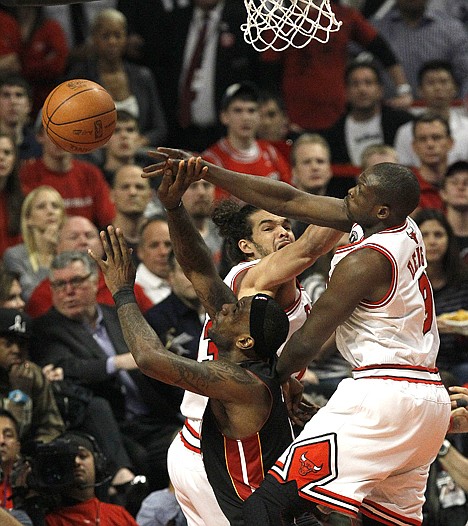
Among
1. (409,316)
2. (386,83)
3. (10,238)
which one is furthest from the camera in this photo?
(386,83)

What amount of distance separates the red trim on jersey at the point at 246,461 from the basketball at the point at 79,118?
1.65 meters

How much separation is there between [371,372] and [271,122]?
678cm

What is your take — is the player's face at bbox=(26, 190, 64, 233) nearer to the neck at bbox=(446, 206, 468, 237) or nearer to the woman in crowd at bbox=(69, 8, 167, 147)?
the woman in crowd at bbox=(69, 8, 167, 147)

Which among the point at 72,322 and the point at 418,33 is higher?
the point at 418,33

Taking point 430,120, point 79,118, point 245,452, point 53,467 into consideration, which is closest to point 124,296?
point 245,452

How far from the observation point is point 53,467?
6.75 metres

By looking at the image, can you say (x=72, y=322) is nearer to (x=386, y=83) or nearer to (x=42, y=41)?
(x=42, y=41)

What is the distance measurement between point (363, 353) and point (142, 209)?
4.98 m

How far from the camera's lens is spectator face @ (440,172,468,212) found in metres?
10.0


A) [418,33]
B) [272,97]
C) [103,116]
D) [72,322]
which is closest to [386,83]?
[418,33]

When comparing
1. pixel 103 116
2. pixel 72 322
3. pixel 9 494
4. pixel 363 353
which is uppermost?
pixel 103 116

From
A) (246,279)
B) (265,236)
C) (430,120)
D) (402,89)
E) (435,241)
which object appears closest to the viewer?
(246,279)

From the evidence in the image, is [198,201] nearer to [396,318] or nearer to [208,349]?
[208,349]

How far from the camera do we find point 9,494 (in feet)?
22.5
